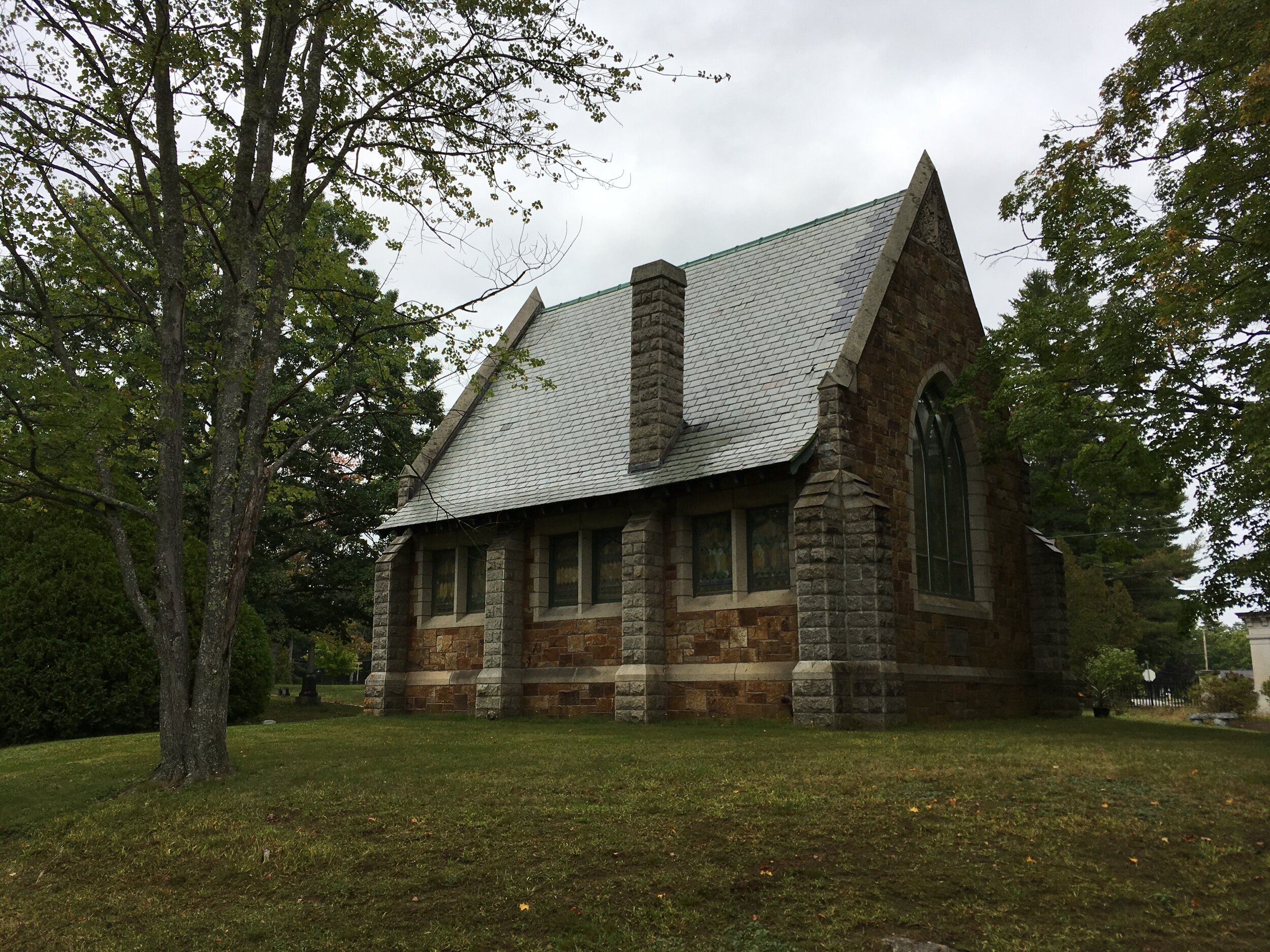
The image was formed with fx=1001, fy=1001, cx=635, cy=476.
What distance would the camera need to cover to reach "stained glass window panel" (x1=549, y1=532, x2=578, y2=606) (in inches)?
749

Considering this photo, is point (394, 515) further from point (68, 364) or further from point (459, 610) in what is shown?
point (68, 364)

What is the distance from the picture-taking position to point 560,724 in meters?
16.7

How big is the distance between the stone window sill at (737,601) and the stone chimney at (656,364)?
2.45 meters

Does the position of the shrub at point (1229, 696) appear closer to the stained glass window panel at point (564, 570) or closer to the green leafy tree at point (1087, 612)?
the green leafy tree at point (1087, 612)

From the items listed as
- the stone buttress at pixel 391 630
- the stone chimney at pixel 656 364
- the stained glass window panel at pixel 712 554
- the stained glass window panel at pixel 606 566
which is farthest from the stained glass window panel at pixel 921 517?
the stone buttress at pixel 391 630

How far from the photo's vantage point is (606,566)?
18.5 metres

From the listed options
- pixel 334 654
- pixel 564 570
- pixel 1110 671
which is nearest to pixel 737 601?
pixel 564 570

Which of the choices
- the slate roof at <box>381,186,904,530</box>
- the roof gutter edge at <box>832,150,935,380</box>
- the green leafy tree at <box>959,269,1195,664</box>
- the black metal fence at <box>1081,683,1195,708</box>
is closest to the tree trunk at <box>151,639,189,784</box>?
the slate roof at <box>381,186,904,530</box>

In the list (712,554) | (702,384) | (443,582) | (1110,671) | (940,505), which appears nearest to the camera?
(712,554)

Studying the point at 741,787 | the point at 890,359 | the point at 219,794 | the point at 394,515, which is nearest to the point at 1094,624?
the point at 890,359

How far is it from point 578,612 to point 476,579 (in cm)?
329

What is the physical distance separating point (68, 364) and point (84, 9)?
3468mm

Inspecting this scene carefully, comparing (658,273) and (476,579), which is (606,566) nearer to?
(476,579)

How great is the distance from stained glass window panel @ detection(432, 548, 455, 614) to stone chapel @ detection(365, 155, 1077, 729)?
3.0 inches
